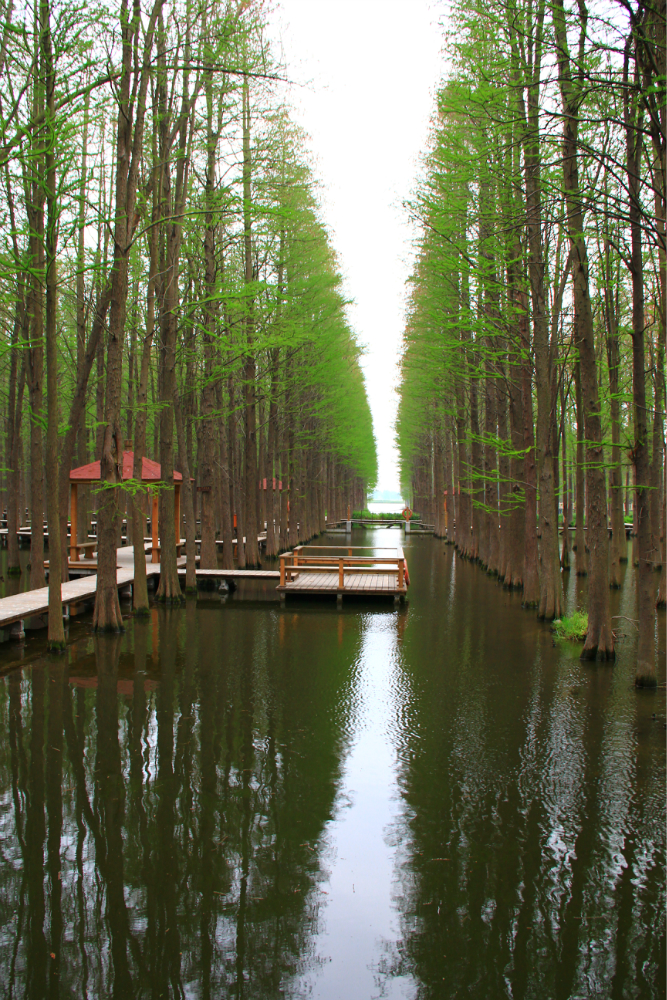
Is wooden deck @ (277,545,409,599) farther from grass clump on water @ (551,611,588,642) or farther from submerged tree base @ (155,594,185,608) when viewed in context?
grass clump on water @ (551,611,588,642)

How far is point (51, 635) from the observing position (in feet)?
34.2

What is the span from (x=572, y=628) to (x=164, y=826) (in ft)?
27.5

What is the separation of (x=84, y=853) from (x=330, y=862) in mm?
1587

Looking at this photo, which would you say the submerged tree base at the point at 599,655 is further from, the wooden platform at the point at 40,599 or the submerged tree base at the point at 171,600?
the submerged tree base at the point at 171,600

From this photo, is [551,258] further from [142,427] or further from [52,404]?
[52,404]

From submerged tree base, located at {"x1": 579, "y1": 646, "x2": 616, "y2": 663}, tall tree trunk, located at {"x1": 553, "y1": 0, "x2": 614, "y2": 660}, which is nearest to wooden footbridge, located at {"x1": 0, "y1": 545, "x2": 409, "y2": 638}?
submerged tree base, located at {"x1": 579, "y1": 646, "x2": 616, "y2": 663}

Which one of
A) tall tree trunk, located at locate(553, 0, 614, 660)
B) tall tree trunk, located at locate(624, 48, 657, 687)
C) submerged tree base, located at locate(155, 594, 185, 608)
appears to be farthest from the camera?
submerged tree base, located at locate(155, 594, 185, 608)

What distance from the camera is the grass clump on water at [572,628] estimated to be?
11414 mm

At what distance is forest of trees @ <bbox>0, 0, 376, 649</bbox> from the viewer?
29.6 feet

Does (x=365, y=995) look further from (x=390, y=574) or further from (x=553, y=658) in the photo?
(x=390, y=574)

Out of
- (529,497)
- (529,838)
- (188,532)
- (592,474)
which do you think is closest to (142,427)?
(188,532)

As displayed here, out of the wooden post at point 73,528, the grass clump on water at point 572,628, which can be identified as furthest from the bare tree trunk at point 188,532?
the grass clump on water at point 572,628

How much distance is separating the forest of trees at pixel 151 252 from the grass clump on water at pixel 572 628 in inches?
282

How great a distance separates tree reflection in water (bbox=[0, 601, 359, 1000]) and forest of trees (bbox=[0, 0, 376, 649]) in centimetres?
353
